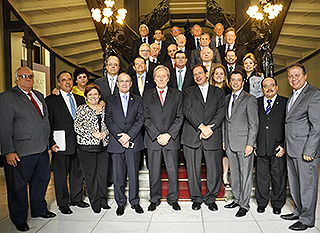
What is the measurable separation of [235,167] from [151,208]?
46.9 inches

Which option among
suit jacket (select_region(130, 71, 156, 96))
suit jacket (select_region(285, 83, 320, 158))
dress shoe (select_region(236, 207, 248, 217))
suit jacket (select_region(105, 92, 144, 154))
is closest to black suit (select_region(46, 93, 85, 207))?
suit jacket (select_region(105, 92, 144, 154))

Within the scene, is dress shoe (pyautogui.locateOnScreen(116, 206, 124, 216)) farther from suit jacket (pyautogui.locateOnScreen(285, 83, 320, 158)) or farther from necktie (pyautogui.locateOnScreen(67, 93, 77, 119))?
suit jacket (pyautogui.locateOnScreen(285, 83, 320, 158))

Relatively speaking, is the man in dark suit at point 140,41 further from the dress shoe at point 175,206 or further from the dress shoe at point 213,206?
the dress shoe at point 213,206

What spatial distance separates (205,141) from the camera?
3580mm

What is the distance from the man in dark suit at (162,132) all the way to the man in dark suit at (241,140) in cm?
68

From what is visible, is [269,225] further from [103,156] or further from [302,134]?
[103,156]

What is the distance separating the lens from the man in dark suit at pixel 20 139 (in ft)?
10.0

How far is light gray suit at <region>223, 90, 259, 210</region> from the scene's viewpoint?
3451mm

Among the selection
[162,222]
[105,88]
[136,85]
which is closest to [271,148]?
[162,222]

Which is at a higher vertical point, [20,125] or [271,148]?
[20,125]

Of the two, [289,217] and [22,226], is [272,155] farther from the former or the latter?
[22,226]

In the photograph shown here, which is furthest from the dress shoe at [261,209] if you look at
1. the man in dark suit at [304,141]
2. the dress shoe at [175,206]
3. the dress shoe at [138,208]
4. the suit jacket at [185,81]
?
the suit jacket at [185,81]

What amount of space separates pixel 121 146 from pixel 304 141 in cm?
211

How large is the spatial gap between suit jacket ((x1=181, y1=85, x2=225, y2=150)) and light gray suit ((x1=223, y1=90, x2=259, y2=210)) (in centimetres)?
15
